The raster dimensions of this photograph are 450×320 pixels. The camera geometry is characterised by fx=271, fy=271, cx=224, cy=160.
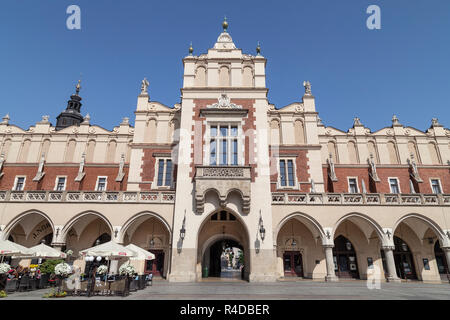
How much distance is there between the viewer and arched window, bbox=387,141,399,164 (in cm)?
2667

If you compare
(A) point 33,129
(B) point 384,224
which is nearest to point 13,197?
(A) point 33,129

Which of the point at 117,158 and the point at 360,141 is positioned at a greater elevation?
the point at 360,141

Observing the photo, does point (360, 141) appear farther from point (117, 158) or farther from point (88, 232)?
point (88, 232)

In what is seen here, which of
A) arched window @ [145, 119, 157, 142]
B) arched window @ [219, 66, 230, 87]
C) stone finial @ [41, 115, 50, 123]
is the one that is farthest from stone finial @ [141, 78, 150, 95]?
stone finial @ [41, 115, 50, 123]

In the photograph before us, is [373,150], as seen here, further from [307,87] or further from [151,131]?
[151,131]

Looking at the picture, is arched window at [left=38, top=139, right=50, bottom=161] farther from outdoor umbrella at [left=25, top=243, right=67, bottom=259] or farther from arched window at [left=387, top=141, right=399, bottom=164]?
arched window at [left=387, top=141, right=399, bottom=164]

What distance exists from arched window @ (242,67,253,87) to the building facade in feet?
0.34

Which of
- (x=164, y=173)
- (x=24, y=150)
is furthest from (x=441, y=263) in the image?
(x=24, y=150)

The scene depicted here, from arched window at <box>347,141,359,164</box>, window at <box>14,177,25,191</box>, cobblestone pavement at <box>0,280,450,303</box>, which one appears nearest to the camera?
cobblestone pavement at <box>0,280,450,303</box>

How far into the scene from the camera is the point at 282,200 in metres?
20.1

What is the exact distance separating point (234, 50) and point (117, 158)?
15.4m

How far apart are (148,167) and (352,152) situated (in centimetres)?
1984
